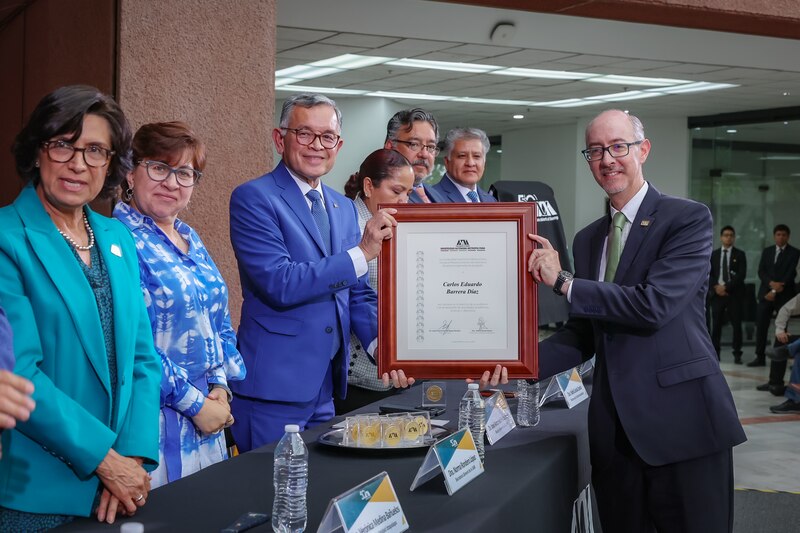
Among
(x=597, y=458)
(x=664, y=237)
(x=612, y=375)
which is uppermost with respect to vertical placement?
(x=664, y=237)

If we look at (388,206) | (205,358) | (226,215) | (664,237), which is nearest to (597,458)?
(664,237)

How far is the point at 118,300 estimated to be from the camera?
1953 mm

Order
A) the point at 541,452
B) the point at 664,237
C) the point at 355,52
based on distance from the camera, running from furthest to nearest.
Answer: the point at 355,52, the point at 664,237, the point at 541,452

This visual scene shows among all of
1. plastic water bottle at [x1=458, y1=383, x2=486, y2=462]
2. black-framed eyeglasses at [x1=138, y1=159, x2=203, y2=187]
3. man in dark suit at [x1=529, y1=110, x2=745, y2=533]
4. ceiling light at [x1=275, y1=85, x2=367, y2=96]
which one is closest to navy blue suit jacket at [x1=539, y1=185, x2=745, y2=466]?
man in dark suit at [x1=529, y1=110, x2=745, y2=533]

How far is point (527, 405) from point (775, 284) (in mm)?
9904

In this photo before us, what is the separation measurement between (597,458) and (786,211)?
12.6 m

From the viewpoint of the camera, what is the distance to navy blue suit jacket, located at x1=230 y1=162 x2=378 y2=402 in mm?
2654

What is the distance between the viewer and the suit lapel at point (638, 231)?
8.29 ft

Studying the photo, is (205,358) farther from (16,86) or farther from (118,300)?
(16,86)

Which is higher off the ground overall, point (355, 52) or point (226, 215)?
point (355, 52)

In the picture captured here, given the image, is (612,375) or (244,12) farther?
(244,12)

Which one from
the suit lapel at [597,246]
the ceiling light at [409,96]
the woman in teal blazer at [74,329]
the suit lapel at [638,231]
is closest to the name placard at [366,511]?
the woman in teal blazer at [74,329]

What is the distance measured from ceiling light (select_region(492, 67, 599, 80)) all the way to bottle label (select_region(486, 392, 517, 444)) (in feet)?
30.7

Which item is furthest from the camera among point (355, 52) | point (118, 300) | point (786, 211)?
point (786, 211)
